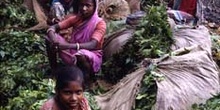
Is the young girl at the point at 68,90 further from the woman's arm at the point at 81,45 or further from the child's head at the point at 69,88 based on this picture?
the woman's arm at the point at 81,45

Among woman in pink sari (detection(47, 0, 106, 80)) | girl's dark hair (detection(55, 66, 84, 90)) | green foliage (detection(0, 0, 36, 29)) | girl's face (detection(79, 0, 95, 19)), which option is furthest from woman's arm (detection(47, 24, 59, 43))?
girl's dark hair (detection(55, 66, 84, 90))

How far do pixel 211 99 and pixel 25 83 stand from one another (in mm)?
1925

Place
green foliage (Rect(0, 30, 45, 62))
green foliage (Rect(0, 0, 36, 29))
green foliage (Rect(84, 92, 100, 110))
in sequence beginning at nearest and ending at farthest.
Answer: green foliage (Rect(84, 92, 100, 110)), green foliage (Rect(0, 30, 45, 62)), green foliage (Rect(0, 0, 36, 29))

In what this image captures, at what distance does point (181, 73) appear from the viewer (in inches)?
216

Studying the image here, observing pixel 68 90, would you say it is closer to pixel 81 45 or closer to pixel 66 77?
pixel 66 77

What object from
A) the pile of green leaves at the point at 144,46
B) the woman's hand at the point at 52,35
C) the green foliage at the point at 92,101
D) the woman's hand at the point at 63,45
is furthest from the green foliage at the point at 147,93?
the woman's hand at the point at 52,35

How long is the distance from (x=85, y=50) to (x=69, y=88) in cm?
219

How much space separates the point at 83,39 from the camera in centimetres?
621

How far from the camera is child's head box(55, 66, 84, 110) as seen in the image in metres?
3.80

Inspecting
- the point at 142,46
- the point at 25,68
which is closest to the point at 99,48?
the point at 142,46

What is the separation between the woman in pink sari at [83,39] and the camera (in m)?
5.94

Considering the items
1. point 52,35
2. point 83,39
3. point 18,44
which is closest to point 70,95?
point 52,35

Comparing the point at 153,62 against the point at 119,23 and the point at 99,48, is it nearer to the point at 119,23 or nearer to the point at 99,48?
the point at 99,48

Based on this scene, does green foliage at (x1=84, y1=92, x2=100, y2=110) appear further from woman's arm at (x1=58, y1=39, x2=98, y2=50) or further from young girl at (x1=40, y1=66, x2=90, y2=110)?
young girl at (x1=40, y1=66, x2=90, y2=110)
